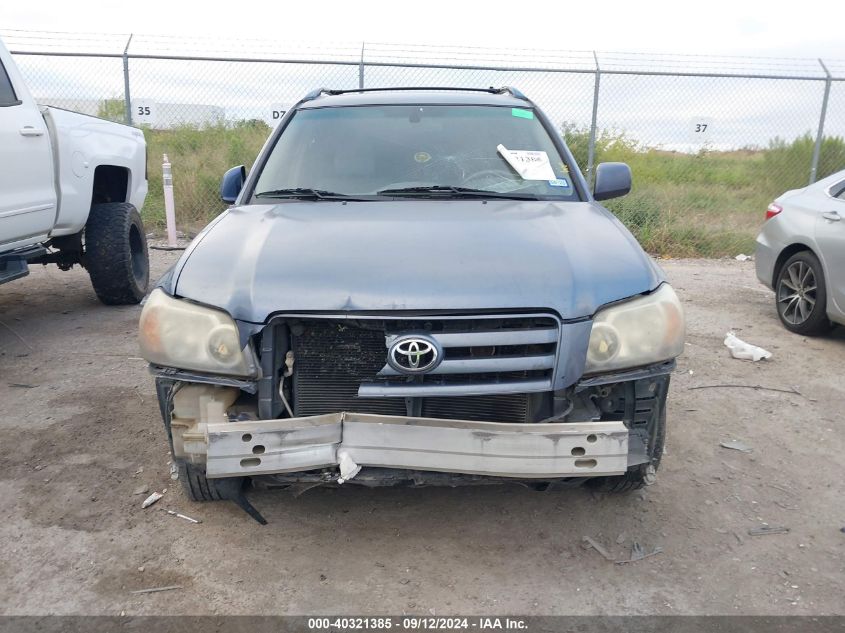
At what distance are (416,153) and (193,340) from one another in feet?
5.43

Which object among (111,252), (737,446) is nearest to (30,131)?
(111,252)

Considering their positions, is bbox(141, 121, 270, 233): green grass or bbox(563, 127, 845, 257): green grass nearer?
bbox(563, 127, 845, 257): green grass

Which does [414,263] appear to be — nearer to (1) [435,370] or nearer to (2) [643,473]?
(1) [435,370]

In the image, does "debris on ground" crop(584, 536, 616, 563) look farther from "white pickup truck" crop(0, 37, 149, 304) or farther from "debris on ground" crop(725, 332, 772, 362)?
"white pickup truck" crop(0, 37, 149, 304)

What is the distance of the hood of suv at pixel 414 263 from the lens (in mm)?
2377

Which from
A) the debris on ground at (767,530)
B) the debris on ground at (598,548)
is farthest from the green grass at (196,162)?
the debris on ground at (767,530)

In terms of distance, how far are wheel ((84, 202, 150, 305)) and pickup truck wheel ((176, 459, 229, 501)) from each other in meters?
3.64

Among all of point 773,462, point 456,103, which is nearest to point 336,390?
point 456,103

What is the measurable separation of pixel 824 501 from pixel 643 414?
1.21 metres

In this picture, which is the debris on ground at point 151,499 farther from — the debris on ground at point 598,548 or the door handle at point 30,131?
the door handle at point 30,131

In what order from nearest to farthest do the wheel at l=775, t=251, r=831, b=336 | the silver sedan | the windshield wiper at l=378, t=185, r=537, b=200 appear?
1. the windshield wiper at l=378, t=185, r=537, b=200
2. the silver sedan
3. the wheel at l=775, t=251, r=831, b=336

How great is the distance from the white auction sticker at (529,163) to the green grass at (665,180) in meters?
6.93

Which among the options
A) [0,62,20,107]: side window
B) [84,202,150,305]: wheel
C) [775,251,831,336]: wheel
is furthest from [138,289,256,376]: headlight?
A: [775,251,831,336]: wheel

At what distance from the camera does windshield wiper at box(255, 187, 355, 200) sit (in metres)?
3.29
